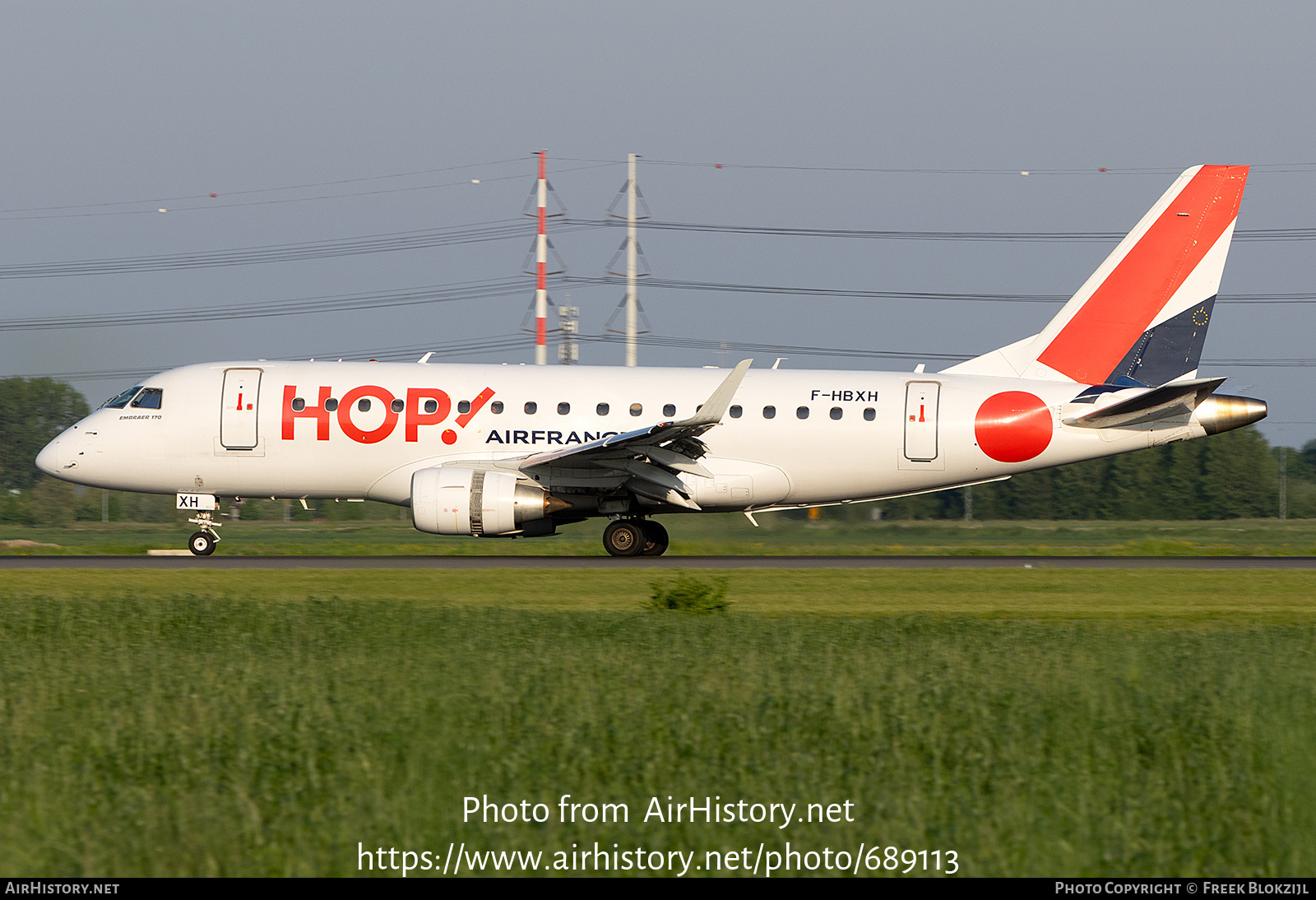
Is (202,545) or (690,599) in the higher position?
(202,545)

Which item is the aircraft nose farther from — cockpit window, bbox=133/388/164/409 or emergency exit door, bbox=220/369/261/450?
emergency exit door, bbox=220/369/261/450

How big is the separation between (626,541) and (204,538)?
872cm

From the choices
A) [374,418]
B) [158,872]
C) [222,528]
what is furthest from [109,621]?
[222,528]

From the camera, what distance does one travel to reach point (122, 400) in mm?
27938

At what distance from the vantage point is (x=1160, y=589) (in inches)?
845

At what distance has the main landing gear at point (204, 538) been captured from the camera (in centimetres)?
2711

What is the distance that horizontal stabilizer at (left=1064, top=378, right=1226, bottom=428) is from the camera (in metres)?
25.7

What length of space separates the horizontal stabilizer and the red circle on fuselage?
0.54 m

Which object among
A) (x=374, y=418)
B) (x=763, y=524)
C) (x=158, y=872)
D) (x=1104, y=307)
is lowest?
(x=158, y=872)

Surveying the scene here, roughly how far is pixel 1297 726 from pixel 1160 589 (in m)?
12.8

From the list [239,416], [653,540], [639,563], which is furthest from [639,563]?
[239,416]

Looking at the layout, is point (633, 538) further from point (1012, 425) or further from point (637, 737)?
point (637, 737)

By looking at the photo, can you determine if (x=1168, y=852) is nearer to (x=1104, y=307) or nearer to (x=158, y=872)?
(x=158, y=872)

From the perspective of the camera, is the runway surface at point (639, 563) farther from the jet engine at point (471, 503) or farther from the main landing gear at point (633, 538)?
the jet engine at point (471, 503)
